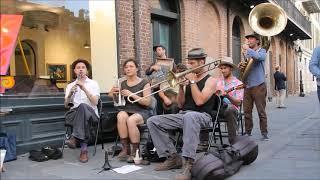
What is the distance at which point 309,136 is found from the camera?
8.41 m

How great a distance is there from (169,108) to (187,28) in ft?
14.7

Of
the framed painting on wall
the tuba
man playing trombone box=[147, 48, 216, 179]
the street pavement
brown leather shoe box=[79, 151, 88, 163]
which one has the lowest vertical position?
the street pavement

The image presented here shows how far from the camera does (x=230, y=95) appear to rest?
705 cm

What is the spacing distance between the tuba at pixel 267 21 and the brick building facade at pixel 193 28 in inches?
88.8

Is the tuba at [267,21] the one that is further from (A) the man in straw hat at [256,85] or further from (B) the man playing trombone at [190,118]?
(B) the man playing trombone at [190,118]

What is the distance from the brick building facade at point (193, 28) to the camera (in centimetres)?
896

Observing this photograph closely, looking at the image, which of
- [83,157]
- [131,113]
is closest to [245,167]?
[131,113]

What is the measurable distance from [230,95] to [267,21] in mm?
2141

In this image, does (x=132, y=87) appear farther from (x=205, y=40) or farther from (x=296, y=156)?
(x=205, y=40)

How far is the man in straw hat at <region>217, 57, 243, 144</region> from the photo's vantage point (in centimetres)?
670

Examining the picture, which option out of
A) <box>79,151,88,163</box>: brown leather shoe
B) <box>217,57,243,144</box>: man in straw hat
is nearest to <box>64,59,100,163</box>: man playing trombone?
<box>79,151,88,163</box>: brown leather shoe

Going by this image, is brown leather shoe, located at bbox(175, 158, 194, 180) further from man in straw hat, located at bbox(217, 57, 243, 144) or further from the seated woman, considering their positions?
man in straw hat, located at bbox(217, 57, 243, 144)

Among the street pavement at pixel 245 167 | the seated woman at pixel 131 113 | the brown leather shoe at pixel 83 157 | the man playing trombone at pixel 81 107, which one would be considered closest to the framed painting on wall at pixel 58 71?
the man playing trombone at pixel 81 107

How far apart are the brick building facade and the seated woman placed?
7.37ft
